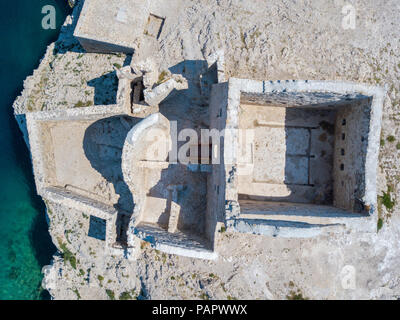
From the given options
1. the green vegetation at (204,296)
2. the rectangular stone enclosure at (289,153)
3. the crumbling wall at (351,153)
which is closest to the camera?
the crumbling wall at (351,153)

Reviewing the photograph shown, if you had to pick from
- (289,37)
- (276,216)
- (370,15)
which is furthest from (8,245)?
(370,15)

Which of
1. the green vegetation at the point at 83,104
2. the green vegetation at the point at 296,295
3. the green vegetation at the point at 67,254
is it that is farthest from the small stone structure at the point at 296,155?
the green vegetation at the point at 67,254

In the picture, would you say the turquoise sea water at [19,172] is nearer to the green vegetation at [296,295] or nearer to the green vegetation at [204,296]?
the green vegetation at [204,296]

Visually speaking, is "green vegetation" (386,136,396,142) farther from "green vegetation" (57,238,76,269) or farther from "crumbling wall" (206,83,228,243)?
"green vegetation" (57,238,76,269)

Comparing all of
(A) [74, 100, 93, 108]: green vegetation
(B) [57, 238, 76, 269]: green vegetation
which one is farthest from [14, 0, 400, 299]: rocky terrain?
(B) [57, 238, 76, 269]: green vegetation

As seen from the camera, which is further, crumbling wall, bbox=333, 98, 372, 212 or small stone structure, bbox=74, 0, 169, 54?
small stone structure, bbox=74, 0, 169, 54

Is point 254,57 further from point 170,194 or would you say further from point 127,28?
point 170,194
